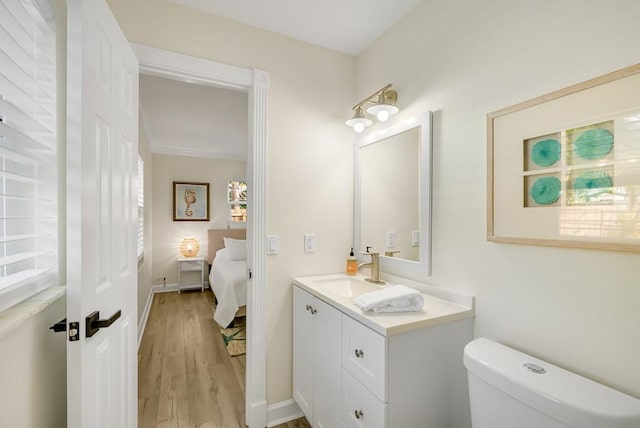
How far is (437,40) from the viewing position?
1570 millimetres

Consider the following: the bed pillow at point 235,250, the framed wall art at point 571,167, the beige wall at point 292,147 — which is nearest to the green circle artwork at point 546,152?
the framed wall art at point 571,167

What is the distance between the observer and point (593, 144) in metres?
0.98

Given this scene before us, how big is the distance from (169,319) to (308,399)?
9.20ft

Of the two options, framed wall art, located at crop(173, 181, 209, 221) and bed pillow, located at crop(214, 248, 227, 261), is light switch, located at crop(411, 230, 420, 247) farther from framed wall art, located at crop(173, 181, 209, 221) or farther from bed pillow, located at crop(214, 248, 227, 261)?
framed wall art, located at crop(173, 181, 209, 221)

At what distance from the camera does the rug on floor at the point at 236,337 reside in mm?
2933

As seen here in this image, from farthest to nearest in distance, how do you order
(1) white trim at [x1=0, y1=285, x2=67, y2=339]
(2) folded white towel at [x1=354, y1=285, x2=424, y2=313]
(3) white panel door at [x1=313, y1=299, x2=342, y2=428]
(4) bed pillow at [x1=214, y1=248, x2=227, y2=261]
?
(4) bed pillow at [x1=214, y1=248, x2=227, y2=261] < (3) white panel door at [x1=313, y1=299, x2=342, y2=428] < (2) folded white towel at [x1=354, y1=285, x2=424, y2=313] < (1) white trim at [x1=0, y1=285, x2=67, y2=339]

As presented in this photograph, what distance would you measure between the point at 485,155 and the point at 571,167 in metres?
0.34

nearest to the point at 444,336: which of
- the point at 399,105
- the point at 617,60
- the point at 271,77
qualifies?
the point at 617,60

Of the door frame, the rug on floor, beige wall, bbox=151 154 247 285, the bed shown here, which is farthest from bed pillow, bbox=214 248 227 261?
the door frame

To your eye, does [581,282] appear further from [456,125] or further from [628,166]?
[456,125]

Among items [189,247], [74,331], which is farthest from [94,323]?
[189,247]

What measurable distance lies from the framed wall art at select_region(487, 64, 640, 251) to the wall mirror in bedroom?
1.21ft

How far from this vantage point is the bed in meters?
3.46

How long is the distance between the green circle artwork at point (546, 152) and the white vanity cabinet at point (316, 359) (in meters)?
1.08
